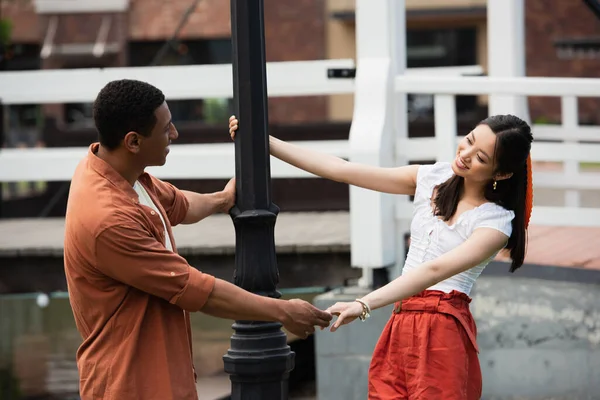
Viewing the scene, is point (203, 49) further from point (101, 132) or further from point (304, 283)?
point (101, 132)

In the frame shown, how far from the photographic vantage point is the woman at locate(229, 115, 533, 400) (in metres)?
4.18

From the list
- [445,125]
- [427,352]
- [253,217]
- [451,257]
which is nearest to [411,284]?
[451,257]

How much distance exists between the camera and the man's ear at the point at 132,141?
3.79 metres

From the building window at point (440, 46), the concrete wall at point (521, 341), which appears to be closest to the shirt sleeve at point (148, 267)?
the concrete wall at point (521, 341)

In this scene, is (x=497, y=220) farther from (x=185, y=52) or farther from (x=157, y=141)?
(x=185, y=52)

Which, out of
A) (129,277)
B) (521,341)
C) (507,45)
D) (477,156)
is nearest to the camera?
(129,277)

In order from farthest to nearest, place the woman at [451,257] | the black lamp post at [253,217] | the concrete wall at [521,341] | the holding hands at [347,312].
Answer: the concrete wall at [521,341] → the black lamp post at [253,217] → the woman at [451,257] → the holding hands at [347,312]

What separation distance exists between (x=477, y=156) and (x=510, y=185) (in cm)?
20

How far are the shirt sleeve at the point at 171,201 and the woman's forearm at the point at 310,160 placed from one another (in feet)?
1.52

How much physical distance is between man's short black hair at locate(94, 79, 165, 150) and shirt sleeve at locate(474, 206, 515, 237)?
1254mm

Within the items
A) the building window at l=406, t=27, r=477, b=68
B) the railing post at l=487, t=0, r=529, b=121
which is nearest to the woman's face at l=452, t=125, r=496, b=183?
the railing post at l=487, t=0, r=529, b=121

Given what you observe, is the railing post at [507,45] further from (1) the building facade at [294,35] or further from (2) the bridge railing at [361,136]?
(1) the building facade at [294,35]

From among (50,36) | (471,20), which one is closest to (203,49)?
(50,36)

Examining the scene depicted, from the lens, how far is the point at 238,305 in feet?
12.6
